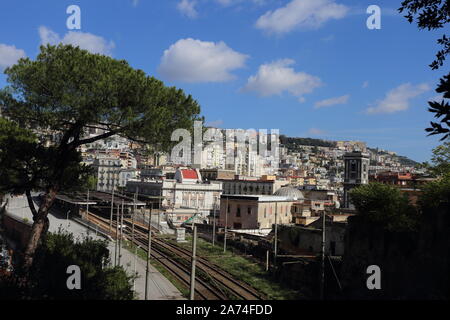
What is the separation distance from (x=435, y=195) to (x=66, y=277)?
19.4 meters

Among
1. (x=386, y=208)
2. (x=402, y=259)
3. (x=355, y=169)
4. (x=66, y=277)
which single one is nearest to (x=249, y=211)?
(x=386, y=208)

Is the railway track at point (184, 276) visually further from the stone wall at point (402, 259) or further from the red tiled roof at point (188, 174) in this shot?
the red tiled roof at point (188, 174)

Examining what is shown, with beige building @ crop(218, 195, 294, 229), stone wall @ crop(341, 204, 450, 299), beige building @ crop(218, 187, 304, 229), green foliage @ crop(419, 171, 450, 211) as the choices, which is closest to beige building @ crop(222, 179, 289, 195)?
beige building @ crop(218, 187, 304, 229)

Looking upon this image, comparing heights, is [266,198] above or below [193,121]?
below

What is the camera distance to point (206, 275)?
24.5m

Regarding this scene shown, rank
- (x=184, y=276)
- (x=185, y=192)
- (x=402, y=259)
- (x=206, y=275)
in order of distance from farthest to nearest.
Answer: (x=185, y=192) → (x=184, y=276) → (x=206, y=275) → (x=402, y=259)

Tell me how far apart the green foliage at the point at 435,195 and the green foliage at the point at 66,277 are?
16245 mm

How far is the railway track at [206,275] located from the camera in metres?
20.8

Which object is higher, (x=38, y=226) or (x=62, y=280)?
(x=38, y=226)

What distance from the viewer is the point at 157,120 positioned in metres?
18.4

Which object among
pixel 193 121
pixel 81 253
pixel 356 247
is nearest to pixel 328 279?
pixel 356 247

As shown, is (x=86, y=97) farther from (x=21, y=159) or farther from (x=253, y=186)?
(x=253, y=186)
